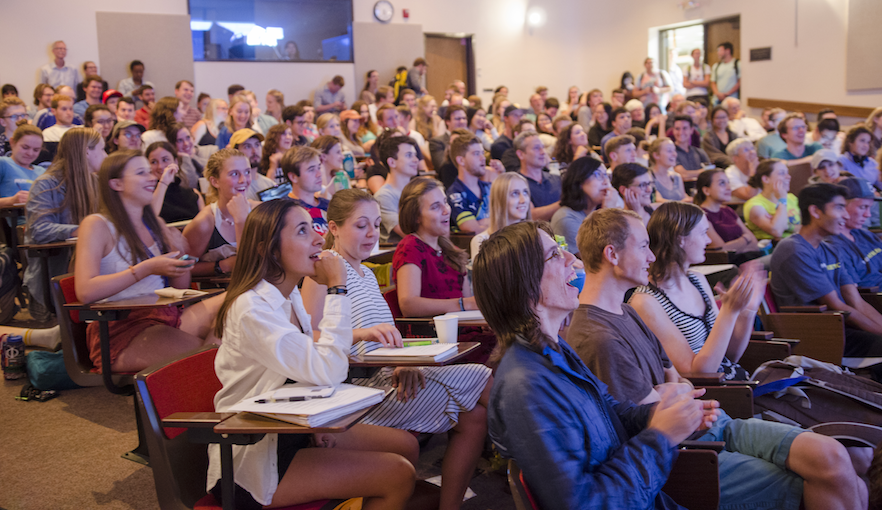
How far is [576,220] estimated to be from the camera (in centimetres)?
389

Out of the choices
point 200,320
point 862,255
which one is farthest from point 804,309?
point 200,320

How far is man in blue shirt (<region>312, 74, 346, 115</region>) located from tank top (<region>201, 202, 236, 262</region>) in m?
7.22

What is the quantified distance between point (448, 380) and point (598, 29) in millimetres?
12866

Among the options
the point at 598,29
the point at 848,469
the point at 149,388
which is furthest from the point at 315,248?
the point at 598,29

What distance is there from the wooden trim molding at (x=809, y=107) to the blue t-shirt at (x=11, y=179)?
10535mm

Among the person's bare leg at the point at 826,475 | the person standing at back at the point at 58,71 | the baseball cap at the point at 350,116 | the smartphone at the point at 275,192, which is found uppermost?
the person standing at back at the point at 58,71

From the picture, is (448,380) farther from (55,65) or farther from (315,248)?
(55,65)

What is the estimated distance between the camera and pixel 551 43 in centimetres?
1354

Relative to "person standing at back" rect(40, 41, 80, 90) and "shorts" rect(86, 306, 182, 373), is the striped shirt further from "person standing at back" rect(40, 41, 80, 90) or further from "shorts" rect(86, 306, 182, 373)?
"person standing at back" rect(40, 41, 80, 90)

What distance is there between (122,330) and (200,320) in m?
0.30

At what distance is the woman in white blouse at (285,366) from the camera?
1620mm

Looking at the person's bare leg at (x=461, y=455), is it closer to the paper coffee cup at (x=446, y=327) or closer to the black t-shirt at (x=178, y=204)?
the paper coffee cup at (x=446, y=327)

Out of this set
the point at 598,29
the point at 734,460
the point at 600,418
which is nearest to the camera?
the point at 600,418

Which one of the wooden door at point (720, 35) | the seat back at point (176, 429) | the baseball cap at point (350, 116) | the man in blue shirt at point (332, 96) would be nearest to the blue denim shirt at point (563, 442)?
the seat back at point (176, 429)
